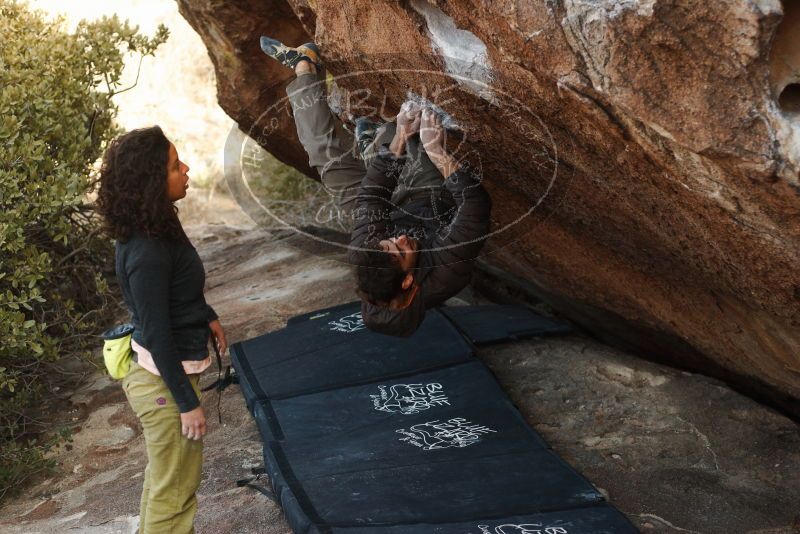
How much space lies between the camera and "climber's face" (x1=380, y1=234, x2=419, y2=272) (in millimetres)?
3339

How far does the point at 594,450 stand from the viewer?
157 inches

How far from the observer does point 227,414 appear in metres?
4.56

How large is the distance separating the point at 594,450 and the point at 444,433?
0.70m

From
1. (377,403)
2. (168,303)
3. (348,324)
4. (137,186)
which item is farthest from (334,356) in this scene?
(137,186)

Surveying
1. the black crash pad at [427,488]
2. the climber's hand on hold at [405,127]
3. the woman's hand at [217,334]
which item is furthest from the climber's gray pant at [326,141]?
the black crash pad at [427,488]

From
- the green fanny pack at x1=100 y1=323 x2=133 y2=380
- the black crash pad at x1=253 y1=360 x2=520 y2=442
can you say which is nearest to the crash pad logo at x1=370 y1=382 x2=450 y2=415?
the black crash pad at x1=253 y1=360 x2=520 y2=442

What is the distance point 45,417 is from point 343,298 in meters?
1.98

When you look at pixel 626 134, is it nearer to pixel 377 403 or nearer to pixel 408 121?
pixel 408 121

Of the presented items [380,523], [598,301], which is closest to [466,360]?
[598,301]

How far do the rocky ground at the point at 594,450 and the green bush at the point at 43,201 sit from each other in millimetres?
310

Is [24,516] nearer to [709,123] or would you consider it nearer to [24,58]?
[24,58]

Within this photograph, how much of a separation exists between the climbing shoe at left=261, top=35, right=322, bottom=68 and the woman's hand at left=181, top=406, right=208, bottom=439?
2.04 m

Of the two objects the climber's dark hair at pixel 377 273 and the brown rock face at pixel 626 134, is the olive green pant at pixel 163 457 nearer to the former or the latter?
the climber's dark hair at pixel 377 273

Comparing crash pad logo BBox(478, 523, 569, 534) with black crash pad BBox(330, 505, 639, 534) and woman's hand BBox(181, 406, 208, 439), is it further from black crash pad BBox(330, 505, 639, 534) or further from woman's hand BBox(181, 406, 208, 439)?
woman's hand BBox(181, 406, 208, 439)
